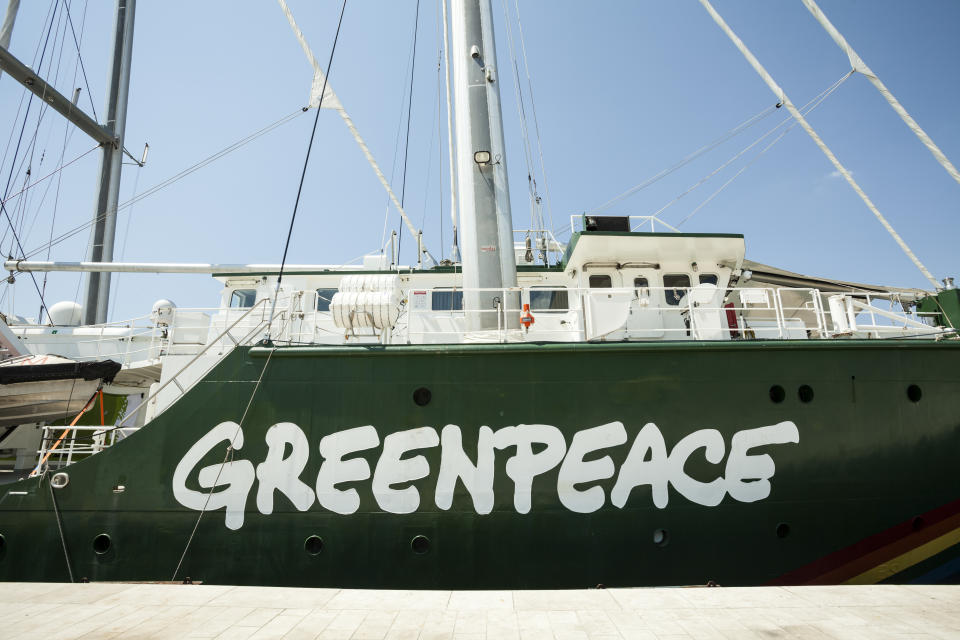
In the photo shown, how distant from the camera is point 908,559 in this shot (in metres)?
6.47

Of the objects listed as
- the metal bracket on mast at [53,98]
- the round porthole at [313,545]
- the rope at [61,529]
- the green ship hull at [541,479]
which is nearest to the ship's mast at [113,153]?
the metal bracket on mast at [53,98]

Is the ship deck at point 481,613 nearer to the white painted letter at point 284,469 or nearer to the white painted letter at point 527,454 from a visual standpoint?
the white painted letter at point 284,469

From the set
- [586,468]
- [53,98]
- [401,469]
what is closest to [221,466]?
→ [401,469]

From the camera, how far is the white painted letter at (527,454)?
20.0ft

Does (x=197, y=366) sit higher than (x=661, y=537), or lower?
higher

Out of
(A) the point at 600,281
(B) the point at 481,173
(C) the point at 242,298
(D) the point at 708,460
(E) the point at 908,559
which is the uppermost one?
(B) the point at 481,173

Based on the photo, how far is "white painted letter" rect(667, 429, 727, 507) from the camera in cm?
621

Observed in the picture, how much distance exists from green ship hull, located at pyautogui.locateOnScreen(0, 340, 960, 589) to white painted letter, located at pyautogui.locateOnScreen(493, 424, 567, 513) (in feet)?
0.12

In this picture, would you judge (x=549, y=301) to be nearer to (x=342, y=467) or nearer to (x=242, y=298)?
(x=342, y=467)

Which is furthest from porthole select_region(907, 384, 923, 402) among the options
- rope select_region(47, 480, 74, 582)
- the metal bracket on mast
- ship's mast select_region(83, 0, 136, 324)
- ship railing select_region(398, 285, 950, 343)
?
the metal bracket on mast

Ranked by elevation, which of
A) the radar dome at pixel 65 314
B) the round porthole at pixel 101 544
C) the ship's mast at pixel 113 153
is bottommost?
the round porthole at pixel 101 544

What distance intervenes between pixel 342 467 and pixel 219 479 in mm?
1547

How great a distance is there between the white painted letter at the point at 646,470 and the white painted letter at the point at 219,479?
4.62 metres

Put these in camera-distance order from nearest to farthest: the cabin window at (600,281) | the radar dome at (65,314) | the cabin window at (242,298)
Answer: the cabin window at (600,281) → the cabin window at (242,298) → the radar dome at (65,314)
